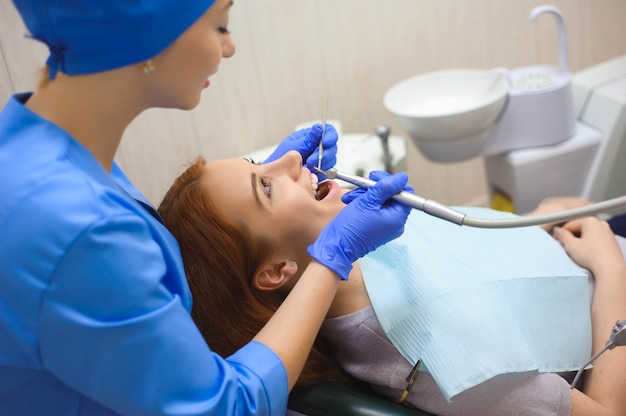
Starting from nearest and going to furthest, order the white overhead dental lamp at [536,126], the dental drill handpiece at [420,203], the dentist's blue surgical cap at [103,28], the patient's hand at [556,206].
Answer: the dentist's blue surgical cap at [103,28] → the dental drill handpiece at [420,203] → the patient's hand at [556,206] → the white overhead dental lamp at [536,126]

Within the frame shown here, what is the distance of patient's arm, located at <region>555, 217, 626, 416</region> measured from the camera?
1188 millimetres

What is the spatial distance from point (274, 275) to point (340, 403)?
276mm

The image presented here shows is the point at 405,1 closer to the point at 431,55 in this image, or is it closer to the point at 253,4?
the point at 431,55

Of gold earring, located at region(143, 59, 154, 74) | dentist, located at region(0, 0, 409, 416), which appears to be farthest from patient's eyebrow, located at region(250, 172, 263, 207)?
gold earring, located at region(143, 59, 154, 74)

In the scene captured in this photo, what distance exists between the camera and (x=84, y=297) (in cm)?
78

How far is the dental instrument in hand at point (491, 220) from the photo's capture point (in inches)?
37.0

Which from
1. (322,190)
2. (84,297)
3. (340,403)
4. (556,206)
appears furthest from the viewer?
(556,206)

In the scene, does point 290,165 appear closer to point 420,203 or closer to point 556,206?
point 420,203

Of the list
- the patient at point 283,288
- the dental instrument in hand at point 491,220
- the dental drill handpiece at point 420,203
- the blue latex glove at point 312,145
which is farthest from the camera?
the blue latex glove at point 312,145

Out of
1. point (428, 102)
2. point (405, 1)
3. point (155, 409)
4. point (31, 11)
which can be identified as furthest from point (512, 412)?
point (405, 1)

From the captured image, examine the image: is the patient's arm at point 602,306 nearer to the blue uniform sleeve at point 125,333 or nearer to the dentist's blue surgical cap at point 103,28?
the blue uniform sleeve at point 125,333

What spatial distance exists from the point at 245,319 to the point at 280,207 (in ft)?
0.75

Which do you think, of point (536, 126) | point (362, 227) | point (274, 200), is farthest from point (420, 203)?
point (536, 126)

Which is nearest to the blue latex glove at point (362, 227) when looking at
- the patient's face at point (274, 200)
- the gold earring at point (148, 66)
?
the patient's face at point (274, 200)
